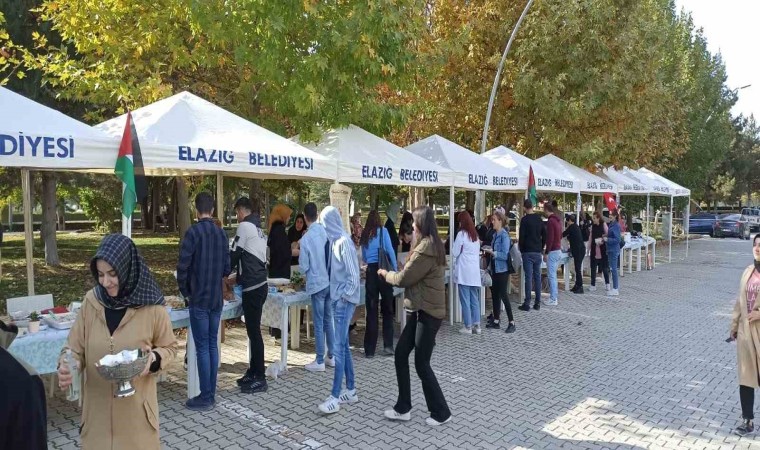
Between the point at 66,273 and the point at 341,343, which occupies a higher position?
the point at 341,343

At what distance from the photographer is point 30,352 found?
4570mm

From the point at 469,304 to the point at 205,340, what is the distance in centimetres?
462

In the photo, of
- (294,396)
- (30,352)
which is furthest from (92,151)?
(294,396)

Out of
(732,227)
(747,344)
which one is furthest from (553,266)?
(732,227)

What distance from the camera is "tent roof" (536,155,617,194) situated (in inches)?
561

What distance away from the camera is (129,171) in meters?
4.97

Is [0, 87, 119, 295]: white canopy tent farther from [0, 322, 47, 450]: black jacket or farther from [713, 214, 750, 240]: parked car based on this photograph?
[713, 214, 750, 240]: parked car

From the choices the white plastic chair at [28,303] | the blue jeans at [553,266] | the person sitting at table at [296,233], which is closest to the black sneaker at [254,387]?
the white plastic chair at [28,303]

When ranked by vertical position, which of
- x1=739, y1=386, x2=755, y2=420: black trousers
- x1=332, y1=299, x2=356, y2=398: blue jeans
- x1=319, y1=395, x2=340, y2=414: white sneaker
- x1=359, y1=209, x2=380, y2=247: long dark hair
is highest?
x1=359, y1=209, x2=380, y2=247: long dark hair

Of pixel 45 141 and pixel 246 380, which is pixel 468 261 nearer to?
pixel 246 380

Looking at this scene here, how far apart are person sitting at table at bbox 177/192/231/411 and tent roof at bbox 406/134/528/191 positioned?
518 cm

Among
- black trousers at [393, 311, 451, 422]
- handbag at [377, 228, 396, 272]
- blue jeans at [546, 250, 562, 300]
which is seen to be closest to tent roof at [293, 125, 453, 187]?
handbag at [377, 228, 396, 272]

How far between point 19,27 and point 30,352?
36.5 ft

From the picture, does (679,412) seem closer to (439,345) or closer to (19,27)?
(439,345)
